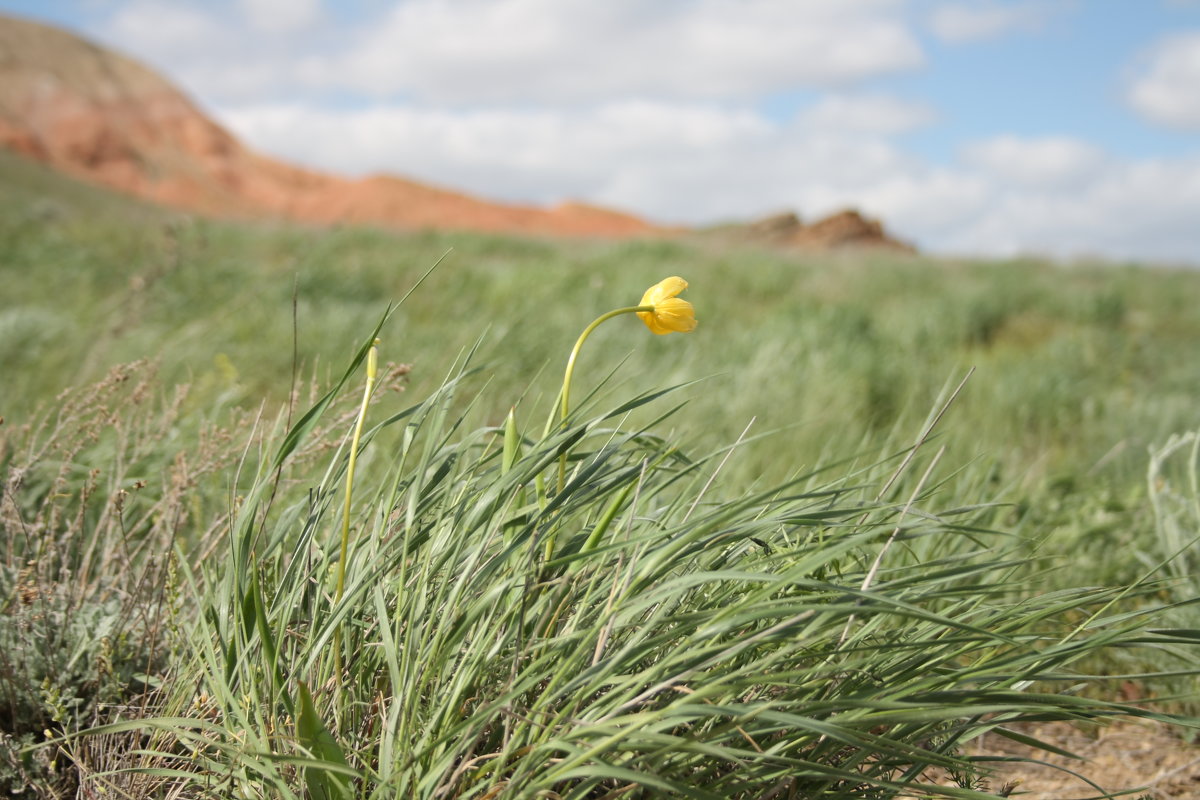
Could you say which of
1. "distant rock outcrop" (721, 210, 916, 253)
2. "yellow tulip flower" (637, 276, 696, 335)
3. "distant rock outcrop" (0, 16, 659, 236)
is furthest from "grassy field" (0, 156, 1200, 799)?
"distant rock outcrop" (0, 16, 659, 236)

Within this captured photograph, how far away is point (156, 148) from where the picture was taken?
45.5 meters

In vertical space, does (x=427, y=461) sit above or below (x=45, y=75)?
below

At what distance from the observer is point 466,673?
1156 millimetres

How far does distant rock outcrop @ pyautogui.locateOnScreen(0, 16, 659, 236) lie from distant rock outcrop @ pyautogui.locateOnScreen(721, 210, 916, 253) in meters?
13.8

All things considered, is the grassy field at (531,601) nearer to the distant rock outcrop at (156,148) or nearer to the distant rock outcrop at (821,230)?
the distant rock outcrop at (821,230)

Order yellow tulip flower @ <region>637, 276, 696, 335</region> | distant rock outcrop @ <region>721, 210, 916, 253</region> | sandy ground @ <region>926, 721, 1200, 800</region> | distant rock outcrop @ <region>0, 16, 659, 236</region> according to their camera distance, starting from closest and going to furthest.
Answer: yellow tulip flower @ <region>637, 276, 696, 335</region>, sandy ground @ <region>926, 721, 1200, 800</region>, distant rock outcrop @ <region>721, 210, 916, 253</region>, distant rock outcrop @ <region>0, 16, 659, 236</region>

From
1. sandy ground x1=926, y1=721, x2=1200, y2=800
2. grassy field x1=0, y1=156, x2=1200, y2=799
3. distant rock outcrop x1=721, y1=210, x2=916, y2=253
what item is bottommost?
sandy ground x1=926, y1=721, x2=1200, y2=800

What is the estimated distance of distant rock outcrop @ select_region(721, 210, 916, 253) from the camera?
25.4 m

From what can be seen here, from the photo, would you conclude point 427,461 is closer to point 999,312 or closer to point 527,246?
point 999,312

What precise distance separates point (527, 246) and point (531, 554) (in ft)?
42.5

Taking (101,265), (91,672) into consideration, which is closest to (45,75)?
(101,265)

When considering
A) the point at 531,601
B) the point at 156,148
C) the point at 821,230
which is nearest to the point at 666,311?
the point at 531,601

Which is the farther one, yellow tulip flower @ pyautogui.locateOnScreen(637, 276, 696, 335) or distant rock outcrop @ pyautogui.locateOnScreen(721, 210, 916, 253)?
distant rock outcrop @ pyautogui.locateOnScreen(721, 210, 916, 253)

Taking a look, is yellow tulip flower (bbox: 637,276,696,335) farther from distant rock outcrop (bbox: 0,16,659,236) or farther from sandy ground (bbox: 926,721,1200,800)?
distant rock outcrop (bbox: 0,16,659,236)
